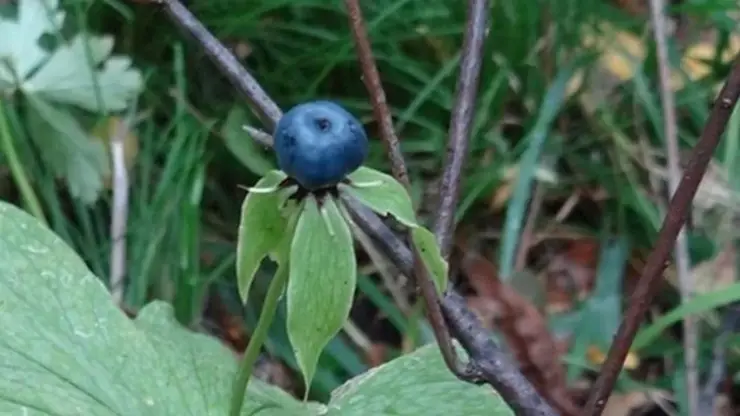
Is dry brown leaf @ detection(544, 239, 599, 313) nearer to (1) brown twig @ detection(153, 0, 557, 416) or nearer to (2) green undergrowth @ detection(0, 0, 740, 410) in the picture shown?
(2) green undergrowth @ detection(0, 0, 740, 410)

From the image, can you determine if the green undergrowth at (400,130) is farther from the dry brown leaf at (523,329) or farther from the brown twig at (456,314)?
the brown twig at (456,314)

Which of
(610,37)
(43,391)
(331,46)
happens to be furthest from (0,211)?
(610,37)

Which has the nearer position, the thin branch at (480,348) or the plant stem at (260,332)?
the plant stem at (260,332)

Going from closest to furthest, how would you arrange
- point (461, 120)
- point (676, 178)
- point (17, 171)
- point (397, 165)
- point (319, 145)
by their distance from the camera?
point (319, 145), point (397, 165), point (461, 120), point (17, 171), point (676, 178)

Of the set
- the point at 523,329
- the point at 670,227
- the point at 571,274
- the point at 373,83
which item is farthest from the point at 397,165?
the point at 571,274

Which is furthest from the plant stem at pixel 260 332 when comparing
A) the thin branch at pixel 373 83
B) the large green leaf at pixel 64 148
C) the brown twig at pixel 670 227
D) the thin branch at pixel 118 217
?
the large green leaf at pixel 64 148

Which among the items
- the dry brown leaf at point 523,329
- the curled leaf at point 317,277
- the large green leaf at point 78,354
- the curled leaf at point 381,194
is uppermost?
the dry brown leaf at point 523,329

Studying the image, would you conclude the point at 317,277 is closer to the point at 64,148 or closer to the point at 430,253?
the point at 430,253
